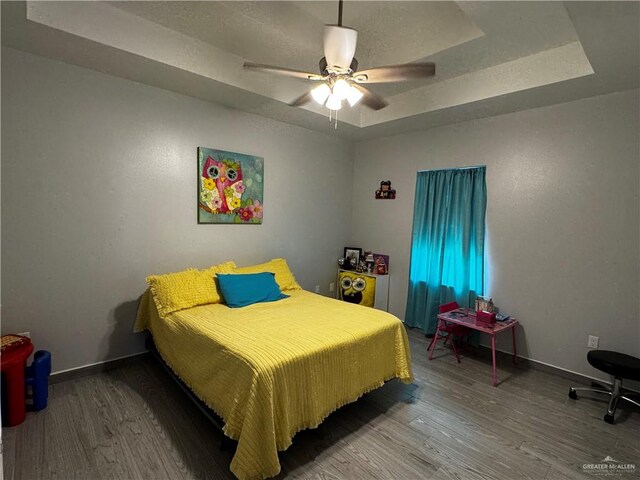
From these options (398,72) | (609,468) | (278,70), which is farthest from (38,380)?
(609,468)

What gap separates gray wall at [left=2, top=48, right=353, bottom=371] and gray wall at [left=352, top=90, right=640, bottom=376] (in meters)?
2.56

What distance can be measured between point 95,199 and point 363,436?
109 inches

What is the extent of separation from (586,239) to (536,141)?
100cm

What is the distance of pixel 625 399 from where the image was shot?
2.47 meters

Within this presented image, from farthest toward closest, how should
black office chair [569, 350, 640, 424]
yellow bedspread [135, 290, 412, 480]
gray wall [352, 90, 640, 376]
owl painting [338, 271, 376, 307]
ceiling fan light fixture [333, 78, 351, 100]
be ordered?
1. owl painting [338, 271, 376, 307]
2. gray wall [352, 90, 640, 376]
3. black office chair [569, 350, 640, 424]
4. ceiling fan light fixture [333, 78, 351, 100]
5. yellow bedspread [135, 290, 412, 480]

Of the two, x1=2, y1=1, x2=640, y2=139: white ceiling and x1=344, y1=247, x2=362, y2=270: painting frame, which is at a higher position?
x1=2, y1=1, x2=640, y2=139: white ceiling

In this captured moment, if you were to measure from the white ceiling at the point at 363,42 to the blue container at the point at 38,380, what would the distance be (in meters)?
2.24

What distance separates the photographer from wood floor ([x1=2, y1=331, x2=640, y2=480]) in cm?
190

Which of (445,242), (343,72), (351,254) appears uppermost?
(343,72)

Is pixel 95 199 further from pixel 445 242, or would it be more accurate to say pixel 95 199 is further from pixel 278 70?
pixel 445 242

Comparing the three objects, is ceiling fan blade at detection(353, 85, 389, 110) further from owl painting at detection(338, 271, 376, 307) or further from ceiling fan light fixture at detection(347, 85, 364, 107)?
owl painting at detection(338, 271, 376, 307)

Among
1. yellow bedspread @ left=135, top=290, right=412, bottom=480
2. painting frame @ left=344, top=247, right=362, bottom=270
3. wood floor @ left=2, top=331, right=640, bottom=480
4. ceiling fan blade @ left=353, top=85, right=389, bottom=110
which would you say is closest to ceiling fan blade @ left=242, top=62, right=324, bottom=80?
A: ceiling fan blade @ left=353, top=85, right=389, bottom=110

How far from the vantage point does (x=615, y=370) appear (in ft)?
7.93

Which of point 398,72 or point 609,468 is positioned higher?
point 398,72
